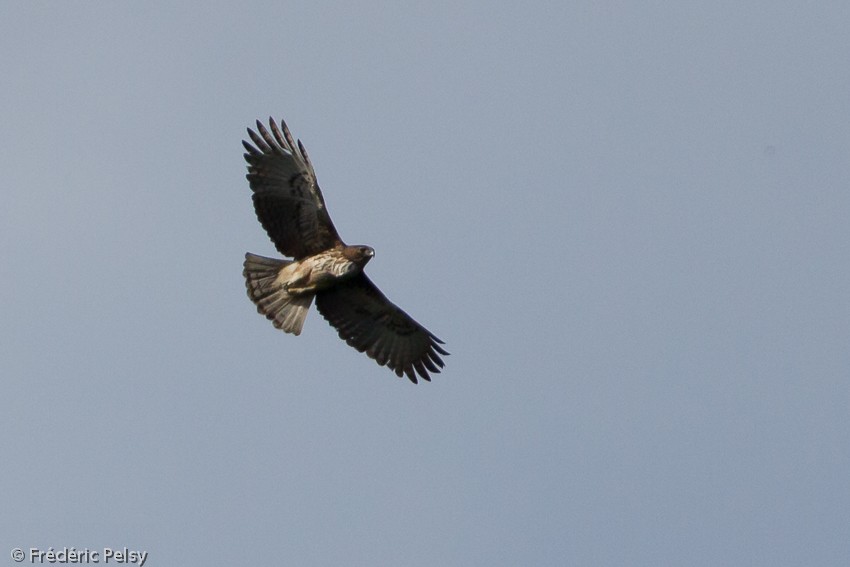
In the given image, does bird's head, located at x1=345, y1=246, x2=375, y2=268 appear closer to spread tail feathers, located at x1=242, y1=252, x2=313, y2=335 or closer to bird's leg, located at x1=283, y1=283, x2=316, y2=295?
bird's leg, located at x1=283, y1=283, x2=316, y2=295

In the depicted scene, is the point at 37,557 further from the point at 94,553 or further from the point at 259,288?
the point at 259,288

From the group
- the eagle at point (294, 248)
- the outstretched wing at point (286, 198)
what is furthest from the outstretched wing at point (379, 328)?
the outstretched wing at point (286, 198)

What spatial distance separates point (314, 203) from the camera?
19.3m

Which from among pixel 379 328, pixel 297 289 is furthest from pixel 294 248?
pixel 379 328

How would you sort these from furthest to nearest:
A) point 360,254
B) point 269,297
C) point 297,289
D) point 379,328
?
point 379,328 → point 269,297 → point 297,289 → point 360,254

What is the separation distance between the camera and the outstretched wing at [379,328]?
20.1 meters

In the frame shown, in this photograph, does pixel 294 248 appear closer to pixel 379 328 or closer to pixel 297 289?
pixel 297 289

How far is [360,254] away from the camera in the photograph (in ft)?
62.6

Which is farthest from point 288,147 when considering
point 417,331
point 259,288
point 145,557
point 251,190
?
point 145,557

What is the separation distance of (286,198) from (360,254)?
1252mm

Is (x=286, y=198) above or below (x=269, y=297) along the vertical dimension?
above

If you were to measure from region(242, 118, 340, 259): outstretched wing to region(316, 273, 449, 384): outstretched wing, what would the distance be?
2.92 ft

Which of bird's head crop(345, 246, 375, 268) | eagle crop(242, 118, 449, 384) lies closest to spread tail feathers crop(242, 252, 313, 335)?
eagle crop(242, 118, 449, 384)

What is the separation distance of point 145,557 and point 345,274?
454 centimetres
